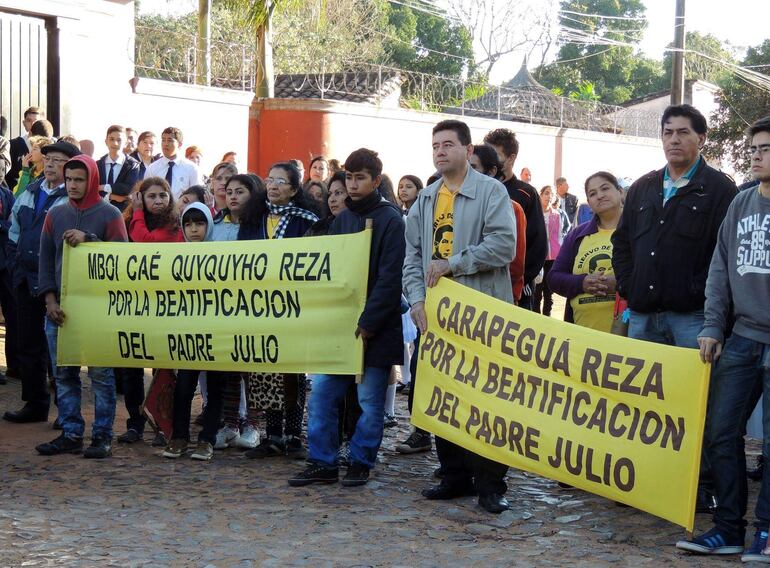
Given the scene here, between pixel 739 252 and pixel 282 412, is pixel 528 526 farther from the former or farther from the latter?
pixel 282 412

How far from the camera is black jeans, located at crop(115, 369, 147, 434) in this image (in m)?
8.22

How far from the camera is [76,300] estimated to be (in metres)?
7.99

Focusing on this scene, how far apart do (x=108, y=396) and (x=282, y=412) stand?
1.22 meters

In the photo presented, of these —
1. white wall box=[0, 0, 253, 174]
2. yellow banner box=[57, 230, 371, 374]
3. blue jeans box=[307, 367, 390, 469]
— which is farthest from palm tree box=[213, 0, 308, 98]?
blue jeans box=[307, 367, 390, 469]

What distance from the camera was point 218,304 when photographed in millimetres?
7594

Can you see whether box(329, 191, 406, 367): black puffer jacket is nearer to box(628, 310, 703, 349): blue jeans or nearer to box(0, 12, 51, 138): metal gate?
box(628, 310, 703, 349): blue jeans

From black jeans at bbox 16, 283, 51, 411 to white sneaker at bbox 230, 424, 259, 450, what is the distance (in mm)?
1959

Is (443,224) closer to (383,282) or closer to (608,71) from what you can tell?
(383,282)

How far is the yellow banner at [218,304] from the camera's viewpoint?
7.10 metres

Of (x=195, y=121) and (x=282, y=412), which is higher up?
(x=195, y=121)

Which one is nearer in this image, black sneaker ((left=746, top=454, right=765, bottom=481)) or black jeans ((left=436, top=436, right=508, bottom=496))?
black jeans ((left=436, top=436, right=508, bottom=496))

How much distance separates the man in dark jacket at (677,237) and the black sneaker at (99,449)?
3.69 metres

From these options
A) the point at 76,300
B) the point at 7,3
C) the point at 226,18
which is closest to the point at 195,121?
the point at 7,3

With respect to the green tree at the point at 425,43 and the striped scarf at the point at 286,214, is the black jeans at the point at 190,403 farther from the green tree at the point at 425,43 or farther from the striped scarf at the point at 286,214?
the green tree at the point at 425,43
